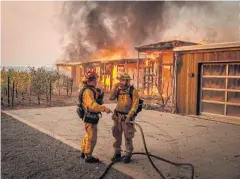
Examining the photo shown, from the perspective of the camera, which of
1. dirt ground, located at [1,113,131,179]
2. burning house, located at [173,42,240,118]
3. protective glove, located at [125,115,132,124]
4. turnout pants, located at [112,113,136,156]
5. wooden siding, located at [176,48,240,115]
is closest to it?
dirt ground, located at [1,113,131,179]

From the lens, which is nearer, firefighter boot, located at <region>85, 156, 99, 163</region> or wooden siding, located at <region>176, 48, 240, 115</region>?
firefighter boot, located at <region>85, 156, 99, 163</region>

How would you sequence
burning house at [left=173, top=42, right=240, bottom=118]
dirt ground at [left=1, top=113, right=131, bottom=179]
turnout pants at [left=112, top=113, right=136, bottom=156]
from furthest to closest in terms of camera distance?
1. burning house at [left=173, top=42, right=240, bottom=118]
2. turnout pants at [left=112, top=113, right=136, bottom=156]
3. dirt ground at [left=1, top=113, right=131, bottom=179]

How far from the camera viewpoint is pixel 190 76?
1236cm

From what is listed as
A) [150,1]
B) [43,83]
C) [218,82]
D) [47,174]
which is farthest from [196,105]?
[150,1]

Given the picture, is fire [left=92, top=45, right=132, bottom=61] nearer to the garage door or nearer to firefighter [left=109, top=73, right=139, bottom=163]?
the garage door

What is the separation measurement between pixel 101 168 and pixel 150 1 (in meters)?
54.2

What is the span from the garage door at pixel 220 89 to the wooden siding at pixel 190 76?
34cm

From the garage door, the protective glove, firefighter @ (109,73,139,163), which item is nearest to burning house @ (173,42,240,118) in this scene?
the garage door

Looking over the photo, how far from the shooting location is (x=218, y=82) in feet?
38.0

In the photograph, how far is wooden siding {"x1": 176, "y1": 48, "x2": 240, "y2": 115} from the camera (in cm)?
1159

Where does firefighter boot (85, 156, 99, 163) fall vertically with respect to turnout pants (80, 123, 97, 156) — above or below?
below

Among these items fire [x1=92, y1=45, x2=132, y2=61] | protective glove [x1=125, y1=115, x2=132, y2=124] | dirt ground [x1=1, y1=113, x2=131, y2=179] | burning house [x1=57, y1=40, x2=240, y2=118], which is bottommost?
dirt ground [x1=1, y1=113, x2=131, y2=179]

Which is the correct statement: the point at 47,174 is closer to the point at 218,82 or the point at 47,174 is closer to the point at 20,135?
the point at 20,135

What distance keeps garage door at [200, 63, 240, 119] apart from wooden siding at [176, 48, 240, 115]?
1.13 ft
